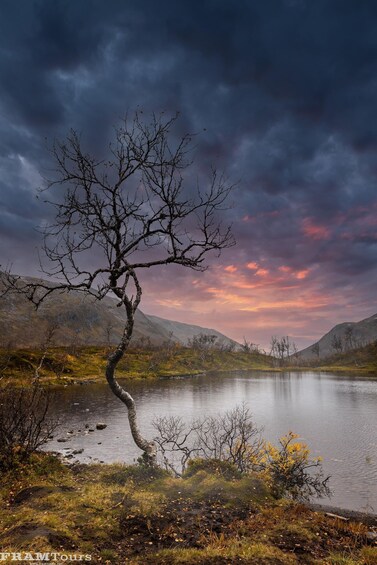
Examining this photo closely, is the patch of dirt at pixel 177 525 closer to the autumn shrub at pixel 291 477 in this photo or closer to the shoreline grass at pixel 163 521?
the shoreline grass at pixel 163 521

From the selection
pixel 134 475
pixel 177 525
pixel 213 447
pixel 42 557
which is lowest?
pixel 213 447

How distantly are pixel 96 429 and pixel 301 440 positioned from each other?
770 inches

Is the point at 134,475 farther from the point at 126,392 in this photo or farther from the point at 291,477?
the point at 291,477

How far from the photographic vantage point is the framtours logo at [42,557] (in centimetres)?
722

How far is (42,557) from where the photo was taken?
7.43 metres

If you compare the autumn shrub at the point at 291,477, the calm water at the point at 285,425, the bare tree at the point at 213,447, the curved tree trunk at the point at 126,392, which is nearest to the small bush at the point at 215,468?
the bare tree at the point at 213,447

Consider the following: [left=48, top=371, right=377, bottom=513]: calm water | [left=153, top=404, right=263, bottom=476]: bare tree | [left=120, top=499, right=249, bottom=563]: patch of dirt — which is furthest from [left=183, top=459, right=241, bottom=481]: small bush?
[left=48, top=371, right=377, bottom=513]: calm water

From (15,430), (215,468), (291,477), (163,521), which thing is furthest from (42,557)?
(291,477)

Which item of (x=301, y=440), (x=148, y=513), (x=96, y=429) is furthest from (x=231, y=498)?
(x=96, y=429)

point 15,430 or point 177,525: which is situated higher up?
point 15,430

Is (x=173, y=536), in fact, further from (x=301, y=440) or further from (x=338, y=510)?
(x=301, y=440)

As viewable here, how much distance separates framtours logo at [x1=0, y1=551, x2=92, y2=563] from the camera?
722 cm

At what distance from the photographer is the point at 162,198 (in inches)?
571

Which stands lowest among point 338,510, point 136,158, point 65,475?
point 338,510
